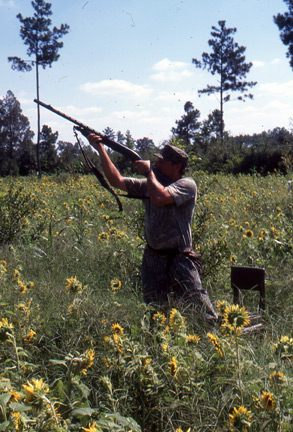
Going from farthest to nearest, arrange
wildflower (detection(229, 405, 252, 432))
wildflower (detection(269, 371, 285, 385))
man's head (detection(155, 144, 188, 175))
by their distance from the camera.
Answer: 1. man's head (detection(155, 144, 188, 175))
2. wildflower (detection(269, 371, 285, 385))
3. wildflower (detection(229, 405, 252, 432))

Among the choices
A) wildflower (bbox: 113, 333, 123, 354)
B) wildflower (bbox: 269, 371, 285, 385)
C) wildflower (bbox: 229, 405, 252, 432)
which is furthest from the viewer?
wildflower (bbox: 113, 333, 123, 354)

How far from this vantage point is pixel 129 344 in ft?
8.23

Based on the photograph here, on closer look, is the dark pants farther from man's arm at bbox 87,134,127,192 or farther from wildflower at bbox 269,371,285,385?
wildflower at bbox 269,371,285,385

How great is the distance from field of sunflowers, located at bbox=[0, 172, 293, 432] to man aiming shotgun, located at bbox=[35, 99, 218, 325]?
26 centimetres

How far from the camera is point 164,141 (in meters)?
4.85

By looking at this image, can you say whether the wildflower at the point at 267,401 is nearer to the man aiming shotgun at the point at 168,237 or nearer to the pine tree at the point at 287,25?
the man aiming shotgun at the point at 168,237

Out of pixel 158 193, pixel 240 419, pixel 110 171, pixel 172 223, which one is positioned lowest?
pixel 240 419

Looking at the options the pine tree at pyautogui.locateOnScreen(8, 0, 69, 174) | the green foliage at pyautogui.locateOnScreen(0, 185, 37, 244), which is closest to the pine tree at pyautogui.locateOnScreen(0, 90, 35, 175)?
the pine tree at pyautogui.locateOnScreen(8, 0, 69, 174)

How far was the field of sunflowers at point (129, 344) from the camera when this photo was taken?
2053 millimetres

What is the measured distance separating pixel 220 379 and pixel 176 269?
1.62 meters

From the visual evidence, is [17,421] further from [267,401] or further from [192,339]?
[192,339]

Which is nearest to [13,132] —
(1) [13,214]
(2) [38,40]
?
(2) [38,40]

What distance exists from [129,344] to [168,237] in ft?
5.06

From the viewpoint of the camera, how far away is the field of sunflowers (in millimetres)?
2053
